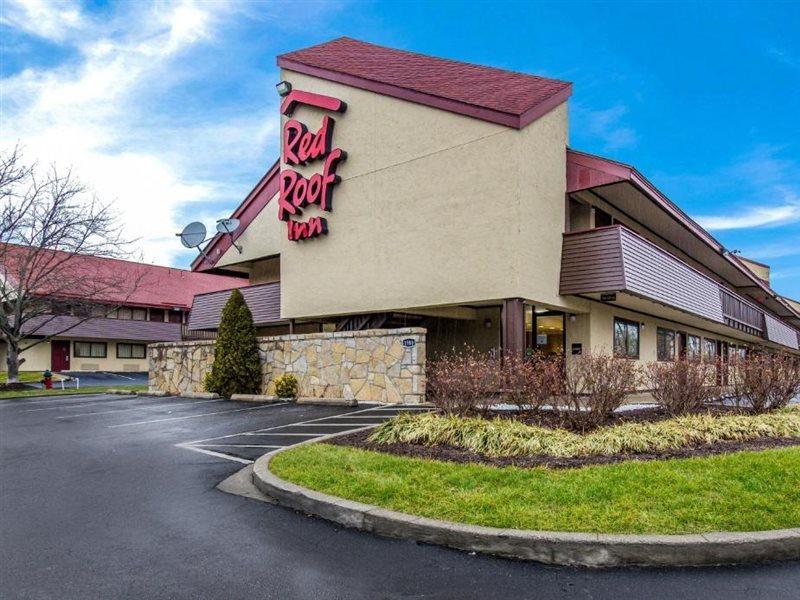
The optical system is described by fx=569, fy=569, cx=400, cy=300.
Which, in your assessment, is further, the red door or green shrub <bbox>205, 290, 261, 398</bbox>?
the red door

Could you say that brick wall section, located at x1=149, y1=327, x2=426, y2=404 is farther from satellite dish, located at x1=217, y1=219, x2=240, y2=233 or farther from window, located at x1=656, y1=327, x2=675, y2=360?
window, located at x1=656, y1=327, x2=675, y2=360

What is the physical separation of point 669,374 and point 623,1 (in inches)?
476

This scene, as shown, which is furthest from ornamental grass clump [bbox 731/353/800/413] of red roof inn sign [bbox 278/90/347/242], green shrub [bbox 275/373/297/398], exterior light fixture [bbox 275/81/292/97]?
exterior light fixture [bbox 275/81/292/97]

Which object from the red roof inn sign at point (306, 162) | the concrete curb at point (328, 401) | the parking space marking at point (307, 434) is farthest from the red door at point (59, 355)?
the parking space marking at point (307, 434)

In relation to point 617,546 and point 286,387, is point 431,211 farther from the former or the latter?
point 617,546

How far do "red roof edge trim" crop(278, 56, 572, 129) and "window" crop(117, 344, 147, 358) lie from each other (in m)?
31.6

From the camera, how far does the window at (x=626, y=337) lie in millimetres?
18741

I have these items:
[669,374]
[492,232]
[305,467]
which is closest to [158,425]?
[305,467]

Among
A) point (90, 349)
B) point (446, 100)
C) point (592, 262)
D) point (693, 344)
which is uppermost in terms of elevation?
point (446, 100)

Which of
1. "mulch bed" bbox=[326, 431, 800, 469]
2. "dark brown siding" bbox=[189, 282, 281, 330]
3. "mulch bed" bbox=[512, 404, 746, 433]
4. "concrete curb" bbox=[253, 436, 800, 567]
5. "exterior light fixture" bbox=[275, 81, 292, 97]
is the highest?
"exterior light fixture" bbox=[275, 81, 292, 97]

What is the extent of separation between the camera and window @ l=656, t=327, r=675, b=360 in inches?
888

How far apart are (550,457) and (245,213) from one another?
726 inches

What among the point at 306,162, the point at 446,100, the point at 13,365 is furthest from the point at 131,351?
the point at 446,100

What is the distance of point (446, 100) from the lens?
15.3 meters
